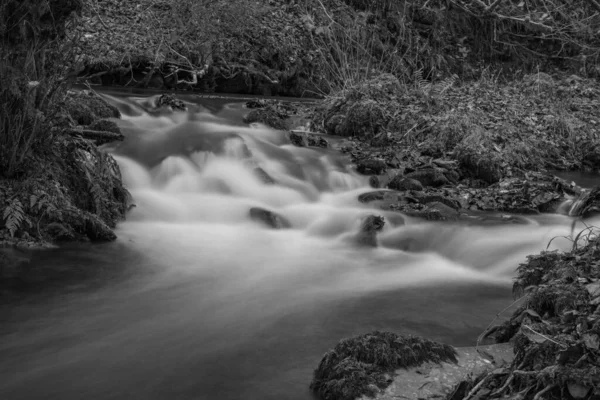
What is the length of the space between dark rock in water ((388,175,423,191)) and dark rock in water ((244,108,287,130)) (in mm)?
2838

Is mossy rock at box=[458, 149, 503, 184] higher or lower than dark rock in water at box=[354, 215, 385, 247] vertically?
higher

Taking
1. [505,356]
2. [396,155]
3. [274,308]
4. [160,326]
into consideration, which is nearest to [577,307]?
[505,356]

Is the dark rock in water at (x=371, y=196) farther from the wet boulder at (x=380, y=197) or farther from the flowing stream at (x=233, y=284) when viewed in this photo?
the flowing stream at (x=233, y=284)

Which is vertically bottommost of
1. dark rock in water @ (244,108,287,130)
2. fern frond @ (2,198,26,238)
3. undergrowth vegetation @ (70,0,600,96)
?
fern frond @ (2,198,26,238)

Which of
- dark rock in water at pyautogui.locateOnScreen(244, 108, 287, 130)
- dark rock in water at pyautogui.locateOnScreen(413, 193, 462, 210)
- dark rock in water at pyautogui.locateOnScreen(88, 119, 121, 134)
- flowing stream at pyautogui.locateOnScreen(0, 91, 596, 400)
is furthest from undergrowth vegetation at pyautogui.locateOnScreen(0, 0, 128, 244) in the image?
dark rock in water at pyautogui.locateOnScreen(244, 108, 287, 130)

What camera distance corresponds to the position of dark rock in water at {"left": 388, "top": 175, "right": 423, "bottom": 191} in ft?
28.3

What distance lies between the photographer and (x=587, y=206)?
7.84 meters

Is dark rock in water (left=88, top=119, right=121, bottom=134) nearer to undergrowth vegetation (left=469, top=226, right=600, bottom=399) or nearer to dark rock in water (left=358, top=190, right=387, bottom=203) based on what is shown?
dark rock in water (left=358, top=190, right=387, bottom=203)

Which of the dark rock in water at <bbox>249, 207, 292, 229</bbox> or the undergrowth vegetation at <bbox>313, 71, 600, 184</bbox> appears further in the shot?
the undergrowth vegetation at <bbox>313, 71, 600, 184</bbox>

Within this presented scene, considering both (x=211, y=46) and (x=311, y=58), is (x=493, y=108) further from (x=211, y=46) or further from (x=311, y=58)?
(x=211, y=46)

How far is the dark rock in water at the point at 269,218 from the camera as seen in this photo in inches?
287

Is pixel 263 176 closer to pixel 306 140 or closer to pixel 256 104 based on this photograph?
pixel 306 140

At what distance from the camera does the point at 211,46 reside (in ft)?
45.9

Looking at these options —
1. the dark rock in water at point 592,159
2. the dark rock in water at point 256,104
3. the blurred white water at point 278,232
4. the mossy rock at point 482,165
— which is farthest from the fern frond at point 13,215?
the dark rock in water at point 592,159
